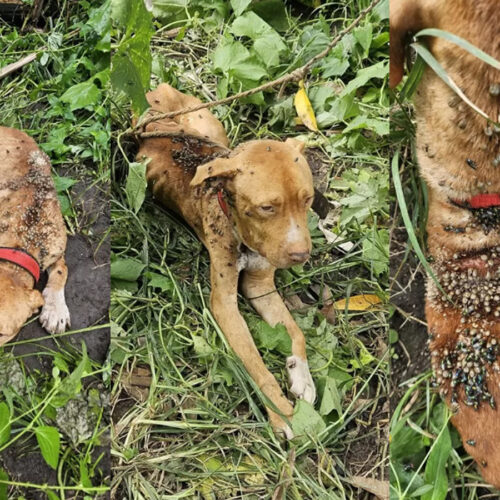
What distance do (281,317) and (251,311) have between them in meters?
0.08

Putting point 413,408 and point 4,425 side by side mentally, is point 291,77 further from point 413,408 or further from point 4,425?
point 4,425

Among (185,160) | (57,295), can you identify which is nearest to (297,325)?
(185,160)

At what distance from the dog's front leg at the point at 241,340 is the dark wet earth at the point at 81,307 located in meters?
0.29

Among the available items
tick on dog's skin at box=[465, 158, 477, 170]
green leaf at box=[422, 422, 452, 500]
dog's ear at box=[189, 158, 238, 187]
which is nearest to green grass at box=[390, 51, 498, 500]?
green leaf at box=[422, 422, 452, 500]

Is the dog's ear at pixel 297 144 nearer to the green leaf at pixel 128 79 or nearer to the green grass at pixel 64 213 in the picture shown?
the green leaf at pixel 128 79

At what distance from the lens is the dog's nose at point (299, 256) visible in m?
1.27

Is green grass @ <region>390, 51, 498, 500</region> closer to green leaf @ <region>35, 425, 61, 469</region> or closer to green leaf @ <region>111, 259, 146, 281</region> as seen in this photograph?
green leaf @ <region>111, 259, 146, 281</region>

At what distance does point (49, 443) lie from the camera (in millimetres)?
1335

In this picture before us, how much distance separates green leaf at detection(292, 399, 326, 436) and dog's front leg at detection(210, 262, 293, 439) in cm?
1

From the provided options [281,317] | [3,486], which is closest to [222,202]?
[281,317]

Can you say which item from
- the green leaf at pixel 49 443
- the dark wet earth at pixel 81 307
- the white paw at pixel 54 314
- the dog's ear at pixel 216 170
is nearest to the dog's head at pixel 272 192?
the dog's ear at pixel 216 170

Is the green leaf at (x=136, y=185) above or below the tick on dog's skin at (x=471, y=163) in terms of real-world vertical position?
below

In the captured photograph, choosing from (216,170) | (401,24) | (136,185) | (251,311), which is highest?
(401,24)

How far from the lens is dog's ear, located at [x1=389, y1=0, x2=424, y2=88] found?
3.81 feet
